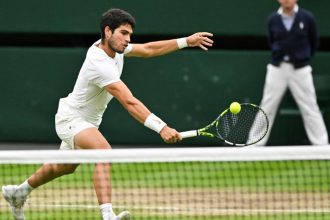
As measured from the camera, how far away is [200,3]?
38.9ft

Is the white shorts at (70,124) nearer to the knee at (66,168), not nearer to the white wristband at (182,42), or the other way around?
the knee at (66,168)

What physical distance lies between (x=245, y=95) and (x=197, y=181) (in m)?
2.09

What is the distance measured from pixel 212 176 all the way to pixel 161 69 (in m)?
2.05

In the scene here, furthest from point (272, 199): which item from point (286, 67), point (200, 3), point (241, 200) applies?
point (200, 3)

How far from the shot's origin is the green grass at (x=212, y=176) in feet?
32.2

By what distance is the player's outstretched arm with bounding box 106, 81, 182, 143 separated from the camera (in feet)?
22.7

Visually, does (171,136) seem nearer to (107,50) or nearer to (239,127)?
(107,50)

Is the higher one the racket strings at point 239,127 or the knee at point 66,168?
the racket strings at point 239,127

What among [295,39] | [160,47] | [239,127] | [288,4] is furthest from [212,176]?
[160,47]

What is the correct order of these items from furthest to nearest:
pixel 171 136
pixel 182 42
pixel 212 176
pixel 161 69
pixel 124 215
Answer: pixel 161 69 < pixel 212 176 < pixel 182 42 < pixel 124 215 < pixel 171 136

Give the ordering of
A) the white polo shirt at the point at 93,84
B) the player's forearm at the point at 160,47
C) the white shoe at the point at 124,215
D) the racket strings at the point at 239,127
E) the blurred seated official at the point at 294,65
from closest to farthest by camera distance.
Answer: the white polo shirt at the point at 93,84 < the white shoe at the point at 124,215 < the racket strings at the point at 239,127 < the player's forearm at the point at 160,47 < the blurred seated official at the point at 294,65

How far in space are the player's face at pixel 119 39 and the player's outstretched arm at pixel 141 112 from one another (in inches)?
11.8

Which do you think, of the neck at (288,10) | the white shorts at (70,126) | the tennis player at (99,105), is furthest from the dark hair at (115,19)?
the neck at (288,10)

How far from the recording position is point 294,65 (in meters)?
11.3
